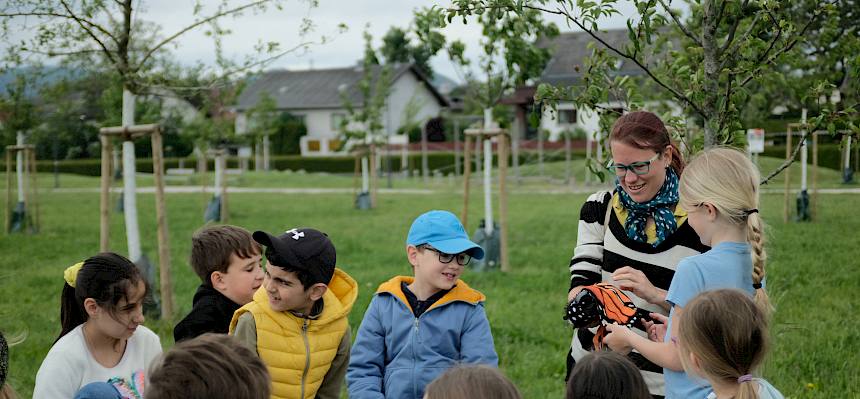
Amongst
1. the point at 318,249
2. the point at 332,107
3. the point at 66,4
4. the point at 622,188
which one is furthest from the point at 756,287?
the point at 332,107

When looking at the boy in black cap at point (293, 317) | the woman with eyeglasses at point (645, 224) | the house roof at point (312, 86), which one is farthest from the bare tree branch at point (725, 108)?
the house roof at point (312, 86)

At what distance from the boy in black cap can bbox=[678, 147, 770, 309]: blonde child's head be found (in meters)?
1.43

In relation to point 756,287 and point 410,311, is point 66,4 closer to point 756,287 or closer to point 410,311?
point 410,311

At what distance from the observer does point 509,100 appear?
150 feet

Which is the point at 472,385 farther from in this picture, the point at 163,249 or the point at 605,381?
the point at 163,249

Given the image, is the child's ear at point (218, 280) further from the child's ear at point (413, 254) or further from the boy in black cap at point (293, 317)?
the child's ear at point (413, 254)

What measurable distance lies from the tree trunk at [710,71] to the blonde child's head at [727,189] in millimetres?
1153

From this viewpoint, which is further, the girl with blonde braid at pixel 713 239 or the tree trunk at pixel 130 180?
the tree trunk at pixel 130 180

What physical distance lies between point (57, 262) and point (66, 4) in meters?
5.24

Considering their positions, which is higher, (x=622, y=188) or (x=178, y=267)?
(x=622, y=188)

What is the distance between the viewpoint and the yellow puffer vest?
3.37 m

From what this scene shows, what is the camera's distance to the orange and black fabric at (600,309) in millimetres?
3006

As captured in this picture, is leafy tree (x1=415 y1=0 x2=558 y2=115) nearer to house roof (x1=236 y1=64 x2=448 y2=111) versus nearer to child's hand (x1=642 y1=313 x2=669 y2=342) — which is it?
child's hand (x1=642 y1=313 x2=669 y2=342)

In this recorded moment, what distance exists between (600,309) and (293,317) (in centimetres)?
123
